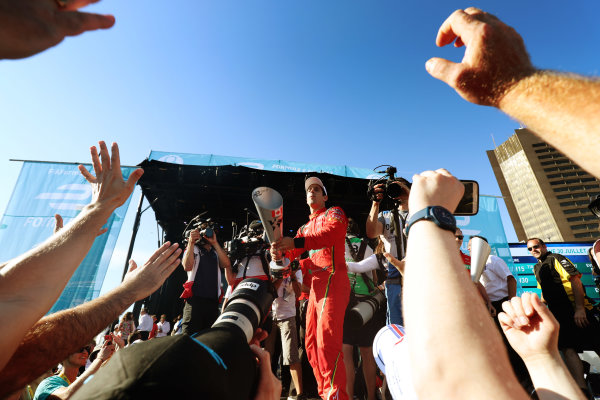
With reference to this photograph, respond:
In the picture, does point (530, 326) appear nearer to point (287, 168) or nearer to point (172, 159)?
point (287, 168)

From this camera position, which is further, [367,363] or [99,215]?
[367,363]

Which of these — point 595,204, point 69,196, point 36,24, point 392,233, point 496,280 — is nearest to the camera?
point 36,24

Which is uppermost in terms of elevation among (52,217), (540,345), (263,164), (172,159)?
(172,159)

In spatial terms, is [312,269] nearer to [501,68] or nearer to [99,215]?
[99,215]

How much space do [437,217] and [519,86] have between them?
30cm

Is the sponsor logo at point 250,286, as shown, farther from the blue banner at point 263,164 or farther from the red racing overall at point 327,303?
the blue banner at point 263,164

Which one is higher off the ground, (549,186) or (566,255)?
(549,186)

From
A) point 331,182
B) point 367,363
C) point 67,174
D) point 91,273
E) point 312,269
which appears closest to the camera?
point 312,269

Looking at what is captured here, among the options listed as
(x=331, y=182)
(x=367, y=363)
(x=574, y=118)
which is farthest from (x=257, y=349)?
(x=331, y=182)

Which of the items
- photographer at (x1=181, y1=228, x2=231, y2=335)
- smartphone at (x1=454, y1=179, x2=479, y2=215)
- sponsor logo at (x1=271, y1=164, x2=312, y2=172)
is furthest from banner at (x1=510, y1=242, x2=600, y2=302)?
smartphone at (x1=454, y1=179, x2=479, y2=215)

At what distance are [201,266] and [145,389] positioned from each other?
3.55m

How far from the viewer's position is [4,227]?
20.9 ft

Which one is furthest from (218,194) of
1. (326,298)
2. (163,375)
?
(163,375)

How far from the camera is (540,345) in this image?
0.85 metres
